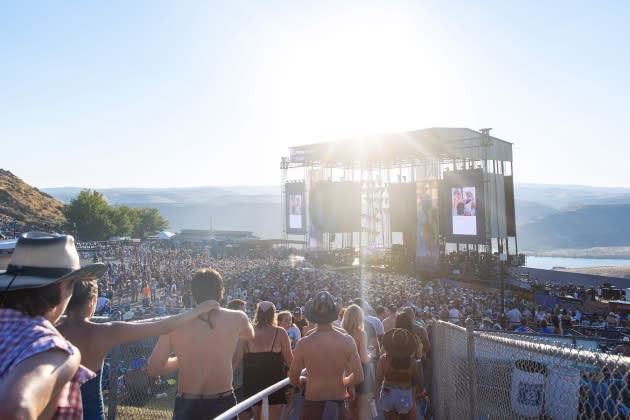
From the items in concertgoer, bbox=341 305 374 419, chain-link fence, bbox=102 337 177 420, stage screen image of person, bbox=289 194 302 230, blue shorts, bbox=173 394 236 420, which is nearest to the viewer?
blue shorts, bbox=173 394 236 420

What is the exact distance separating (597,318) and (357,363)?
55.4 feet

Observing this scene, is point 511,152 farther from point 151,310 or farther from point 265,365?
point 265,365

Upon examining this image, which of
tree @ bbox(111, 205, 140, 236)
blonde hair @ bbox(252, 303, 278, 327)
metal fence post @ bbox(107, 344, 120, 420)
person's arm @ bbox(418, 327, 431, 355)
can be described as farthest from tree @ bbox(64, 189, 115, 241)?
blonde hair @ bbox(252, 303, 278, 327)

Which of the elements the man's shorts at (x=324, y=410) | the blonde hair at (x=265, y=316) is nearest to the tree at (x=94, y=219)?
the blonde hair at (x=265, y=316)

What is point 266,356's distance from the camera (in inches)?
175

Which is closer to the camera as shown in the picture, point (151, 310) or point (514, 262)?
point (151, 310)

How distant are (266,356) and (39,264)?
297 cm

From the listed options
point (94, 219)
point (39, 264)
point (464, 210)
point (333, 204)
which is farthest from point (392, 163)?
point (39, 264)

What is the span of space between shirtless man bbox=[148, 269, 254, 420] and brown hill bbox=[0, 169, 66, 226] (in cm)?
5757

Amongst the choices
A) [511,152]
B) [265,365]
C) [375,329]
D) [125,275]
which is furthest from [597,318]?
[511,152]

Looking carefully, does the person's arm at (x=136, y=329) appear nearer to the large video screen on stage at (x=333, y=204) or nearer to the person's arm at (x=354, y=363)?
the person's arm at (x=354, y=363)

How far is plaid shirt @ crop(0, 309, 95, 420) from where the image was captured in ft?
4.65

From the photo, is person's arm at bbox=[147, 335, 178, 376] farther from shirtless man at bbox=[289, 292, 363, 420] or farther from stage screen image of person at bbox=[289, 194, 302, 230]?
stage screen image of person at bbox=[289, 194, 302, 230]

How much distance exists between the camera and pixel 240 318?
11.2 ft
